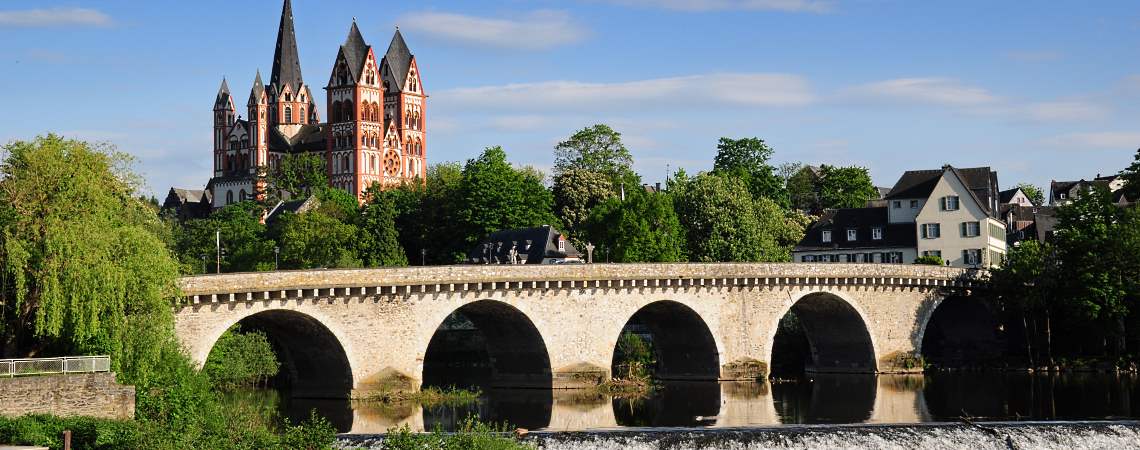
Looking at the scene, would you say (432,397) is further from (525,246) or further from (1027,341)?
(525,246)

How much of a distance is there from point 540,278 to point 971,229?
1569 inches

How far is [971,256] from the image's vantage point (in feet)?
310

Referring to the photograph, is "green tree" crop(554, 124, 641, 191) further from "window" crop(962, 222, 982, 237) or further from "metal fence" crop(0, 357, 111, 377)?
"metal fence" crop(0, 357, 111, 377)

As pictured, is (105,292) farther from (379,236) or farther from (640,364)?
(379,236)

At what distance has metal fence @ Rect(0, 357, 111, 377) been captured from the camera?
41.4 meters

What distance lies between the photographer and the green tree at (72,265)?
45.0m

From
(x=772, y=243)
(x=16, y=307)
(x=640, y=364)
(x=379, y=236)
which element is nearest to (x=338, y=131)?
(x=379, y=236)

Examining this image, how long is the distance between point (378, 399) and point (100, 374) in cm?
1904

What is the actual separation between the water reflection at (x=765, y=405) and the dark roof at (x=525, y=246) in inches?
999

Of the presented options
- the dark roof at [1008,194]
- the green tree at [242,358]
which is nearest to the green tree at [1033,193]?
the dark roof at [1008,194]

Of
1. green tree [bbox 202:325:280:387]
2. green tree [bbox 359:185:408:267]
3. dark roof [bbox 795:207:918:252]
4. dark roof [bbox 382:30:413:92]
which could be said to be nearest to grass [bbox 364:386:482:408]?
green tree [bbox 202:325:280:387]

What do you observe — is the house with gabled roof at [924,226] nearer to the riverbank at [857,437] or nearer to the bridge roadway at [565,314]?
the bridge roadway at [565,314]

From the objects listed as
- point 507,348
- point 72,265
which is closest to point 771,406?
point 507,348

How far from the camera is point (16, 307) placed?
148 ft
